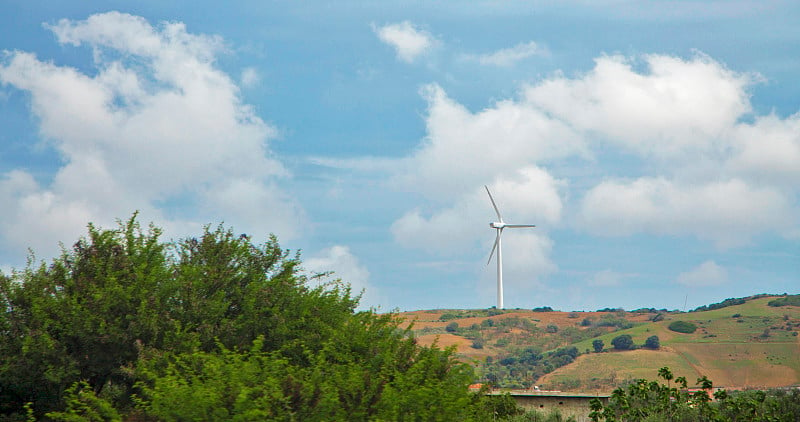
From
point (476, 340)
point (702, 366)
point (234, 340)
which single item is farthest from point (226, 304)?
point (476, 340)

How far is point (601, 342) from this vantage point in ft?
427

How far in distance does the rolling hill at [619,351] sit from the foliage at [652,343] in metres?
1.06

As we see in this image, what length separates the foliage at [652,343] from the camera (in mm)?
124125

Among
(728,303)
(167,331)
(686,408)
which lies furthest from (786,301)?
(167,331)

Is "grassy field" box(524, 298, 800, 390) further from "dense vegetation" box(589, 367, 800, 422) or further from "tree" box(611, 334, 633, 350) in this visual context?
"dense vegetation" box(589, 367, 800, 422)

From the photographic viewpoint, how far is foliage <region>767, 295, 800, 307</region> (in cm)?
15029

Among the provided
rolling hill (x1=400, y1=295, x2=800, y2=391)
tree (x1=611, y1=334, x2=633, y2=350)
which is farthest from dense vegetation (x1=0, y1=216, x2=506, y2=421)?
tree (x1=611, y1=334, x2=633, y2=350)

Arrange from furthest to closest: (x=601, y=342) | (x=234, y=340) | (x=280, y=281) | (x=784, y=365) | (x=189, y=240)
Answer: (x=601, y=342), (x=784, y=365), (x=189, y=240), (x=280, y=281), (x=234, y=340)

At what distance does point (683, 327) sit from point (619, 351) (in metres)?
19.5

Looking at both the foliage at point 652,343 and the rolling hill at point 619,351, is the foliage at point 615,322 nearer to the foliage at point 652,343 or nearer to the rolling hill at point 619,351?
the rolling hill at point 619,351

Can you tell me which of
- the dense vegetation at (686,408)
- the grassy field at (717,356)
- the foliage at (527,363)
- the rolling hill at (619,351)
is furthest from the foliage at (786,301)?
the dense vegetation at (686,408)

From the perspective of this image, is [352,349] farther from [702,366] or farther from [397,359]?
[702,366]

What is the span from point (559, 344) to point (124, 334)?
11697cm

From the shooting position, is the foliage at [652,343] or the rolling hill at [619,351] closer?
the rolling hill at [619,351]
